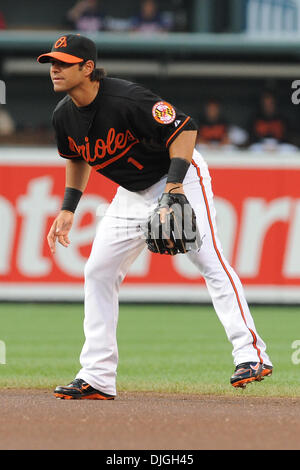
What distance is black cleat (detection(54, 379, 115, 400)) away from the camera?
542 cm

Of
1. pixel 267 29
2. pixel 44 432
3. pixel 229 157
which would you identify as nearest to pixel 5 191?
pixel 229 157

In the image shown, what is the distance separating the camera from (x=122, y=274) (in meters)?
5.55

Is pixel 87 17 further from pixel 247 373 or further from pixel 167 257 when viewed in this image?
pixel 247 373

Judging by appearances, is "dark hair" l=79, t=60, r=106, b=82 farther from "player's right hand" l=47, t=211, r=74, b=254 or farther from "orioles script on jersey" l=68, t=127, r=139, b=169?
"player's right hand" l=47, t=211, r=74, b=254

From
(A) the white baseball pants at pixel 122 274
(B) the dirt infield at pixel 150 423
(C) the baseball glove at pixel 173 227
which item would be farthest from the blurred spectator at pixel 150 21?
(B) the dirt infield at pixel 150 423

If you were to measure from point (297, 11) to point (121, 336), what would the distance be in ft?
26.6

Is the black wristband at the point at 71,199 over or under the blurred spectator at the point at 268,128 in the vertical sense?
under

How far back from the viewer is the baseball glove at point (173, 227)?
16.8 feet

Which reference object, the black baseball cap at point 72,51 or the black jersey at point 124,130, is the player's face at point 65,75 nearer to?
the black baseball cap at point 72,51

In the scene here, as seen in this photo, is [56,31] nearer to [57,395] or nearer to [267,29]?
[267,29]

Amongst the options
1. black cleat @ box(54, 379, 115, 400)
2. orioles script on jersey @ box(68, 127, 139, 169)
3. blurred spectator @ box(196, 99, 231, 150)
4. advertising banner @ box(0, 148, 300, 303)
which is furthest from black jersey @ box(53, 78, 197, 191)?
blurred spectator @ box(196, 99, 231, 150)

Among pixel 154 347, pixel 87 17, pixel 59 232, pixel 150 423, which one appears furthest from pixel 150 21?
pixel 150 423

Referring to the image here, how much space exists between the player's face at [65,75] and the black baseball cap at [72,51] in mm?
44

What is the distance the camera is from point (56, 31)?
1501 centimetres
